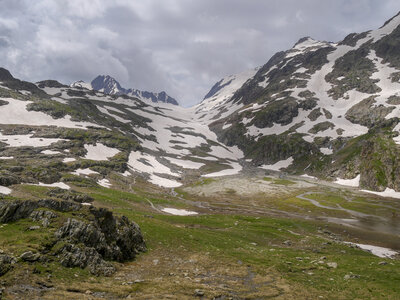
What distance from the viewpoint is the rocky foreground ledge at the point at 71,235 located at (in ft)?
67.8

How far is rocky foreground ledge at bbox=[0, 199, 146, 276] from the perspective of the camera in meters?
20.7

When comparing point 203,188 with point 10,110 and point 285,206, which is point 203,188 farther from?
point 10,110

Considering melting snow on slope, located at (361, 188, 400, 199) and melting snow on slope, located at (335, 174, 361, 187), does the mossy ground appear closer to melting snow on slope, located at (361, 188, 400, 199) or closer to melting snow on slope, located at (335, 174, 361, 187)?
melting snow on slope, located at (361, 188, 400, 199)

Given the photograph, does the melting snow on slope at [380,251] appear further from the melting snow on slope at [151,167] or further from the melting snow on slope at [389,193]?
the melting snow on slope at [151,167]

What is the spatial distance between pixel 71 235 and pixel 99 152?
12975cm

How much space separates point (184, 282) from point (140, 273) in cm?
522

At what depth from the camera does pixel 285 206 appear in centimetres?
9956

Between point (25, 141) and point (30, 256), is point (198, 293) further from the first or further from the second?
point (25, 141)

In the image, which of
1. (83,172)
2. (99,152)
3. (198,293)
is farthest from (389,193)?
(99,152)

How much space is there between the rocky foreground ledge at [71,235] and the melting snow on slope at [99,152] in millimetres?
110014

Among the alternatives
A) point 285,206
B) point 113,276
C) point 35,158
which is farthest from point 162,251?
point 35,158

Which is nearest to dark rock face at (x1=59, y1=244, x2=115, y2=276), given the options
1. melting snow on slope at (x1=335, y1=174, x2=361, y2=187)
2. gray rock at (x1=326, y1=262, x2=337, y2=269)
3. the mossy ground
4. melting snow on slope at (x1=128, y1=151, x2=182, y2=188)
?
the mossy ground

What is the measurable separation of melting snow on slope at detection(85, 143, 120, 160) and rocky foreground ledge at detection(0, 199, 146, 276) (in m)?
110

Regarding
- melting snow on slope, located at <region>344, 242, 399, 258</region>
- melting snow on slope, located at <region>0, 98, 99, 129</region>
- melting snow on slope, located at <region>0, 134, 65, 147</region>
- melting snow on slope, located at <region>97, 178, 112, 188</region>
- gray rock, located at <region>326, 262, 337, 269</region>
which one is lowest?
melting snow on slope, located at <region>97, 178, 112, 188</region>
